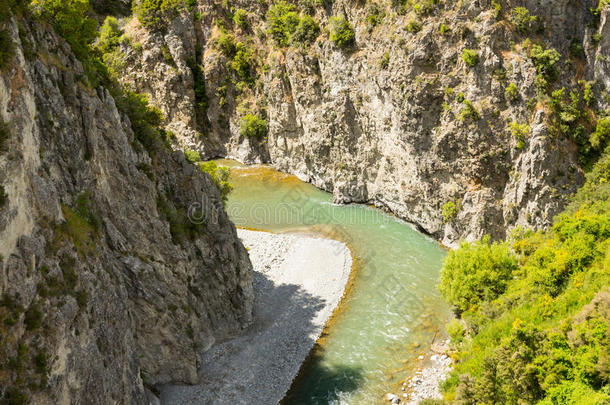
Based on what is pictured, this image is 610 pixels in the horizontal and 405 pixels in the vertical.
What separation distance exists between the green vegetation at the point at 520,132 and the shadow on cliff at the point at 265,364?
21354 mm

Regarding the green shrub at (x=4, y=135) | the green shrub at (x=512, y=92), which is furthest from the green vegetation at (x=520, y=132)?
the green shrub at (x=4, y=135)

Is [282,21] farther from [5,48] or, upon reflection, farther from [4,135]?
[4,135]

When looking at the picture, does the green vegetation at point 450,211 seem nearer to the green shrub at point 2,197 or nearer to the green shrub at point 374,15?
the green shrub at point 374,15

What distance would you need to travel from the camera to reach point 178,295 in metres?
23.0

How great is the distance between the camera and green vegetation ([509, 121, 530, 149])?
33.8 m

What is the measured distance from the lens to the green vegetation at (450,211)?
3838 centimetres

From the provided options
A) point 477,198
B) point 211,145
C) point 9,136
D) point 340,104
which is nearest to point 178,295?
point 9,136

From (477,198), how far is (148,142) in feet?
93.4

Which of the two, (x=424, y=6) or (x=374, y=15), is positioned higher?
(x=374, y=15)

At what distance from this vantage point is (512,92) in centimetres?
3409

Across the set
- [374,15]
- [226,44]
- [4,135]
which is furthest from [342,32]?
[4,135]

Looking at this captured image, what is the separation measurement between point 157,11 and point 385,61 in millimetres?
41562

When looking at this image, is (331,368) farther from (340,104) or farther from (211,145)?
(211,145)

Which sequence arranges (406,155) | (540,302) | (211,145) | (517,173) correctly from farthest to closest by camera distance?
(211,145) → (406,155) → (517,173) → (540,302)
